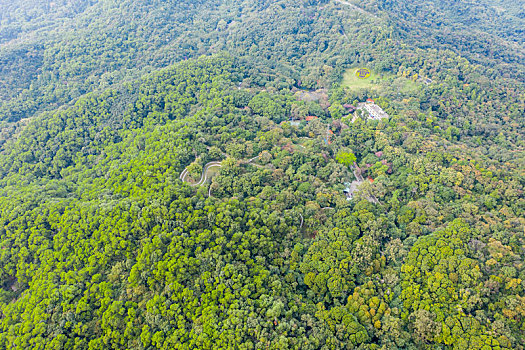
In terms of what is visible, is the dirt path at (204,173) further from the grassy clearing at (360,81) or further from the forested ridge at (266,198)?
the grassy clearing at (360,81)

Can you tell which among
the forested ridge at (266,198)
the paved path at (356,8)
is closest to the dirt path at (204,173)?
the forested ridge at (266,198)

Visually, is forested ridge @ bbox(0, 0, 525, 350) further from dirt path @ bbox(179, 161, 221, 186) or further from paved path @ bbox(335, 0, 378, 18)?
paved path @ bbox(335, 0, 378, 18)

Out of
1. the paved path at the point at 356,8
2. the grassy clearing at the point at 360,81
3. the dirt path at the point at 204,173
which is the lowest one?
the grassy clearing at the point at 360,81

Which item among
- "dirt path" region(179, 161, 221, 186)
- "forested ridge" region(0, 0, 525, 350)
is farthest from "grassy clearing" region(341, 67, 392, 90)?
"dirt path" region(179, 161, 221, 186)

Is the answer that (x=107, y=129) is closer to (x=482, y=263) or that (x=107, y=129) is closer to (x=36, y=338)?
(x=36, y=338)

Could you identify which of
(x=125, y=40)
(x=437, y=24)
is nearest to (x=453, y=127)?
(x=437, y=24)

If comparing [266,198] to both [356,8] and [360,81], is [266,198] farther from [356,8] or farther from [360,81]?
[356,8]
